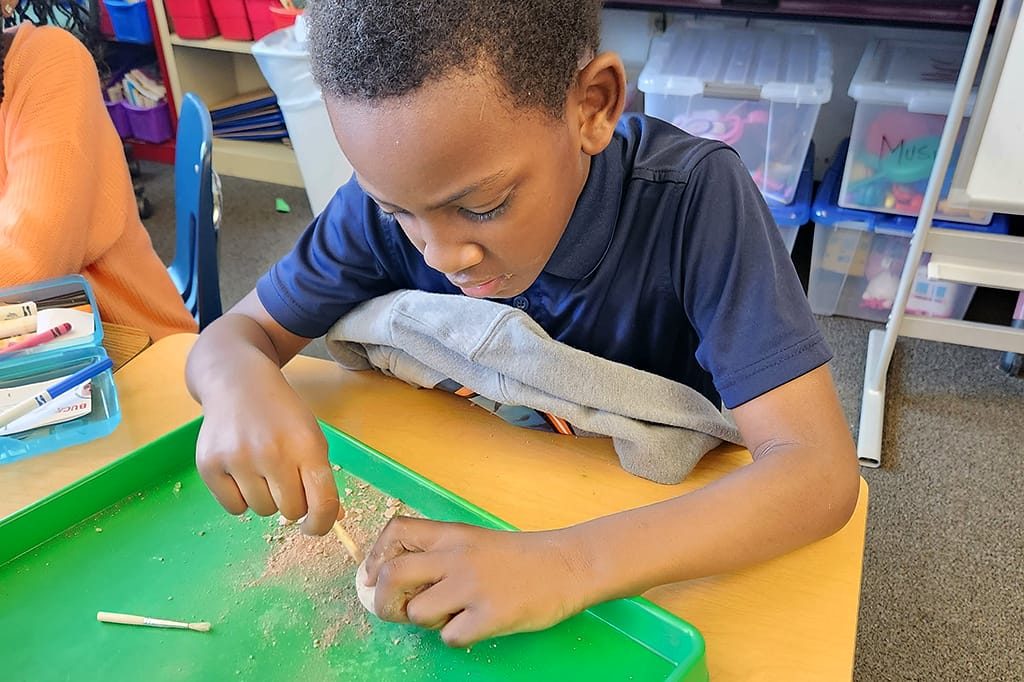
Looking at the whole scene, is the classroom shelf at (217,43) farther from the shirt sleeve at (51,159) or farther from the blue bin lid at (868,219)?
the blue bin lid at (868,219)

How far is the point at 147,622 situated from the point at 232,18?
211cm

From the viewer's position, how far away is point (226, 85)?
8.74 feet

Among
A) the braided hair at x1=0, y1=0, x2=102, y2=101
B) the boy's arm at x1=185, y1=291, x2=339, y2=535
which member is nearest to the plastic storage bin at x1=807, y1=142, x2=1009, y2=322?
the boy's arm at x1=185, y1=291, x2=339, y2=535

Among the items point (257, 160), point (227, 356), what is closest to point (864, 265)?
point (227, 356)

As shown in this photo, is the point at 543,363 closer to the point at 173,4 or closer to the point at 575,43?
the point at 575,43

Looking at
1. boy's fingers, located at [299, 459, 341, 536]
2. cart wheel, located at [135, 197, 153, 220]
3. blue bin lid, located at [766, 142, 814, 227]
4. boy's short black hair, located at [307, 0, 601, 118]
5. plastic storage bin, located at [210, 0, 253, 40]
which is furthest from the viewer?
cart wheel, located at [135, 197, 153, 220]

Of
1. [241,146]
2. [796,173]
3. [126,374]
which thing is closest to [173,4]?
[241,146]

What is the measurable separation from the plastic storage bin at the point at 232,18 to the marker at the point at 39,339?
5.74ft

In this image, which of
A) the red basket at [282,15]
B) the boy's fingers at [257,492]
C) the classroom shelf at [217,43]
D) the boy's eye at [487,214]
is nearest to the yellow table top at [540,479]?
the boy's fingers at [257,492]

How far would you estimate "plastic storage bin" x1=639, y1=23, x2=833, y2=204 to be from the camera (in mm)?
1654

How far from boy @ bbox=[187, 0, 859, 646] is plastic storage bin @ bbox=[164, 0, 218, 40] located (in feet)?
6.04

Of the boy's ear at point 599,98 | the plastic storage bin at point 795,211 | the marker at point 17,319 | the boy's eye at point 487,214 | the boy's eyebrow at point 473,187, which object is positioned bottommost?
the plastic storage bin at point 795,211

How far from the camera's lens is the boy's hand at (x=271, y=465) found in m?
0.61

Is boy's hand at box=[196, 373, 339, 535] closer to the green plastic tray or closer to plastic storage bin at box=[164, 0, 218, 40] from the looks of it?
the green plastic tray
